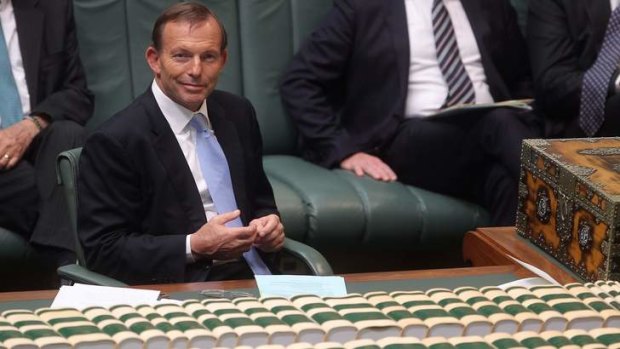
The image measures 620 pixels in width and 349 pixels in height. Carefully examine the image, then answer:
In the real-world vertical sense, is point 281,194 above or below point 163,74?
below

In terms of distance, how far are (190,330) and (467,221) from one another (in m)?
2.25

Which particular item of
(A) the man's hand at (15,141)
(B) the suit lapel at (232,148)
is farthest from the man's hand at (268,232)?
(A) the man's hand at (15,141)

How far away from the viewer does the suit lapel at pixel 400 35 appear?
151 inches

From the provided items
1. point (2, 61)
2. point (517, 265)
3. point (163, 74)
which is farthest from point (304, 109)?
point (517, 265)

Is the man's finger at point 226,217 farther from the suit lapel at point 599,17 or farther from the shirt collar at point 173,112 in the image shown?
the suit lapel at point 599,17

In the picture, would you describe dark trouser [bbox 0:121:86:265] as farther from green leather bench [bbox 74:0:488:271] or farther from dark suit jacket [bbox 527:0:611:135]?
dark suit jacket [bbox 527:0:611:135]

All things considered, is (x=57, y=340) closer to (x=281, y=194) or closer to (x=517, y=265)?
(x=517, y=265)

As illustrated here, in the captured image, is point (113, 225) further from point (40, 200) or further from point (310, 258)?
point (40, 200)

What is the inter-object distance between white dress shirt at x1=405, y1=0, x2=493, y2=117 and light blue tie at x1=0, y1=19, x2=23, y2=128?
1.30m

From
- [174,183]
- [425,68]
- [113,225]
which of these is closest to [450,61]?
[425,68]

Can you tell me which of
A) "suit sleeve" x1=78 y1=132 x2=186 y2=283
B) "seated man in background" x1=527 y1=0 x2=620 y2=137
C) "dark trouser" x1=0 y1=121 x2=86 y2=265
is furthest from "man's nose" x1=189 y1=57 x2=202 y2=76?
"seated man in background" x1=527 y1=0 x2=620 y2=137

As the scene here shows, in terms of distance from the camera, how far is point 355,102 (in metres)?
3.93

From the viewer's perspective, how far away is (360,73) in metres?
3.89

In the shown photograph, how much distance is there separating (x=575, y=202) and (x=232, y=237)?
73cm
